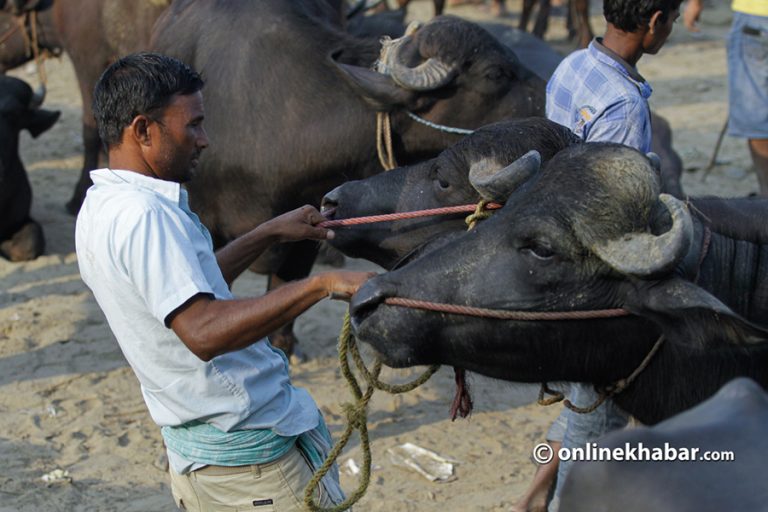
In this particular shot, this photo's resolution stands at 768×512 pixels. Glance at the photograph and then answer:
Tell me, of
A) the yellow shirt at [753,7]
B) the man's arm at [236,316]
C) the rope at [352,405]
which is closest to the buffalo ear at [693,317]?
the rope at [352,405]

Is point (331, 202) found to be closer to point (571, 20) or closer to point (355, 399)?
point (355, 399)

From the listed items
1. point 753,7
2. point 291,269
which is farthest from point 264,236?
point 753,7

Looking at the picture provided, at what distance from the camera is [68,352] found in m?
6.11

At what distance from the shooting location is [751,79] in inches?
301

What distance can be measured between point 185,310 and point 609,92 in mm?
1775

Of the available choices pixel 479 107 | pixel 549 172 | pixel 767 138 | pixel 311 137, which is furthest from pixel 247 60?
pixel 767 138

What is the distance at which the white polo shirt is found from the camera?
272cm

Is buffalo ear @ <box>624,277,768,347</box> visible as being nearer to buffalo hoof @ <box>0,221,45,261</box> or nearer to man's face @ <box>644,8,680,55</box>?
man's face @ <box>644,8,680,55</box>

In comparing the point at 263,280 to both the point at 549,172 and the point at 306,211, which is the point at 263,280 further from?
the point at 549,172

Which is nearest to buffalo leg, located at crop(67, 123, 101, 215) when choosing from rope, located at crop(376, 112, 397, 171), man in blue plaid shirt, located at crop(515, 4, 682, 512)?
rope, located at crop(376, 112, 397, 171)

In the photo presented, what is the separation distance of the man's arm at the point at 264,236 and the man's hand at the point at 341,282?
608mm

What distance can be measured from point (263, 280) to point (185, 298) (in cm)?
450

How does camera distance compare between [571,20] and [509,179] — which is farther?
[571,20]

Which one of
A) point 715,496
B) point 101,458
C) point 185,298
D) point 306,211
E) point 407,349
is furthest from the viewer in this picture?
point 101,458
